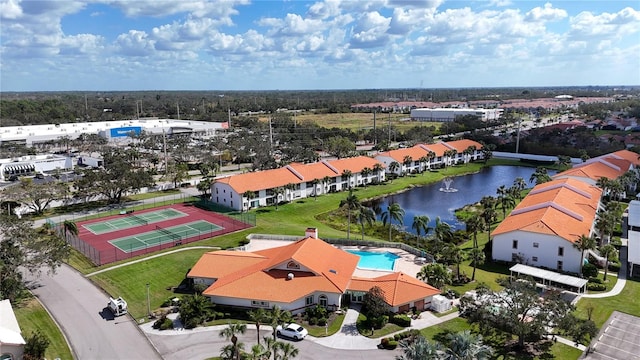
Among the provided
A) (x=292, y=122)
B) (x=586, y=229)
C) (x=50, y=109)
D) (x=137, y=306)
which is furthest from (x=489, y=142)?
(x=50, y=109)

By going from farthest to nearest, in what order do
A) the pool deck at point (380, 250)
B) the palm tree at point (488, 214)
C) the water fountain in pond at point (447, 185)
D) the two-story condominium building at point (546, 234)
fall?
the water fountain in pond at point (447, 185) < the palm tree at point (488, 214) < the two-story condominium building at point (546, 234) < the pool deck at point (380, 250)

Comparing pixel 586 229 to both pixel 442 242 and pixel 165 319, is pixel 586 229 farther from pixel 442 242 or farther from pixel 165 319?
pixel 165 319

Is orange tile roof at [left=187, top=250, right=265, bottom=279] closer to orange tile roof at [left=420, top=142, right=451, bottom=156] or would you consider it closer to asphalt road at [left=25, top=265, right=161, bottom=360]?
asphalt road at [left=25, top=265, right=161, bottom=360]

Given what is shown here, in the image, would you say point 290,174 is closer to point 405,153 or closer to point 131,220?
point 131,220

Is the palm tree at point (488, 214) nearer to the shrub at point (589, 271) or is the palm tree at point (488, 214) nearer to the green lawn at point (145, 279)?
the shrub at point (589, 271)

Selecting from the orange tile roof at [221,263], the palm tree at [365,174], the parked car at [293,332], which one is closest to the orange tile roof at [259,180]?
the palm tree at [365,174]

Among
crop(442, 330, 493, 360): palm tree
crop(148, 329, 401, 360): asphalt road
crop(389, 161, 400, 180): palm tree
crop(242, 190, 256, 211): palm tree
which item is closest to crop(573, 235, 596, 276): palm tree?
crop(148, 329, 401, 360): asphalt road

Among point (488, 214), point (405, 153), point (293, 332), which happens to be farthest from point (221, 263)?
point (405, 153)
